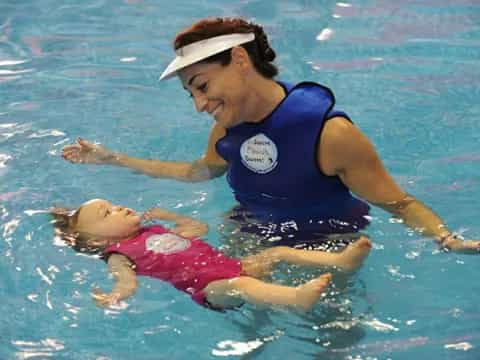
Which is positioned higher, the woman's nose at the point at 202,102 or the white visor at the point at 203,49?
the white visor at the point at 203,49

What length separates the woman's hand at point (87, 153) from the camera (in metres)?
4.30

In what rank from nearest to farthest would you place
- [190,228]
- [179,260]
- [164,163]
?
[179,260], [190,228], [164,163]

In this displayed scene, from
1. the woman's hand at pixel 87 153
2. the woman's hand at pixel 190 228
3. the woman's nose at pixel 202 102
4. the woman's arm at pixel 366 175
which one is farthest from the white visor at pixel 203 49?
the woman's hand at pixel 87 153

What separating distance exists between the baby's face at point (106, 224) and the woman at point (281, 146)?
46 centimetres

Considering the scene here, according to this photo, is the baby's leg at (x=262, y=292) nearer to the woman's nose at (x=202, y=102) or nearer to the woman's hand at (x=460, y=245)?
the woman's hand at (x=460, y=245)

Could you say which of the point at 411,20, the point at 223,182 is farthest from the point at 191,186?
the point at 411,20

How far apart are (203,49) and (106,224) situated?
2.51 ft

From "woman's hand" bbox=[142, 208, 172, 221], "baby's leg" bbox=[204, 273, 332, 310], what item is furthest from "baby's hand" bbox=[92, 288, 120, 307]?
"woman's hand" bbox=[142, 208, 172, 221]

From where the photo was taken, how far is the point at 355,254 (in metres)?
3.31

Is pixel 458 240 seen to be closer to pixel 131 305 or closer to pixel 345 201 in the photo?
pixel 345 201

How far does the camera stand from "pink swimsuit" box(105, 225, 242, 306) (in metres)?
3.47

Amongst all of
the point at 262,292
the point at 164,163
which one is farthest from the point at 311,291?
the point at 164,163

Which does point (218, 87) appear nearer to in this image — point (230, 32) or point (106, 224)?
point (230, 32)

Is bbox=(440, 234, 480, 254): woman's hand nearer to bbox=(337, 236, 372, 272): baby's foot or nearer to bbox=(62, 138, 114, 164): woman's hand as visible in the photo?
bbox=(337, 236, 372, 272): baby's foot
